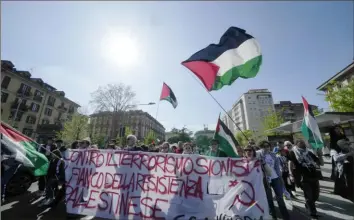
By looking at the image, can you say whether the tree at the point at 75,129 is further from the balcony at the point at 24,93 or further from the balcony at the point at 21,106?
the balcony at the point at 24,93

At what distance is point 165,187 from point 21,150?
3.36m

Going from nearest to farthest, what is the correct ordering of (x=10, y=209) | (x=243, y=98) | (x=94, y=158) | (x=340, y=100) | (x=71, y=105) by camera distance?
(x=94, y=158) < (x=10, y=209) < (x=340, y=100) < (x=71, y=105) < (x=243, y=98)

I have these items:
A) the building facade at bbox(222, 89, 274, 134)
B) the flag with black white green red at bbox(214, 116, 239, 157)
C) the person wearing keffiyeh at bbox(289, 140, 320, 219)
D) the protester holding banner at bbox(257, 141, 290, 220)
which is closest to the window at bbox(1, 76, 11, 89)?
the flag with black white green red at bbox(214, 116, 239, 157)

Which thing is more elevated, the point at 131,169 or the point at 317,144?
the point at 317,144

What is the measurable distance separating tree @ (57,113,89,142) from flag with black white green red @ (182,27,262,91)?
116 ft

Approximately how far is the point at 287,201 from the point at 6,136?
814 cm

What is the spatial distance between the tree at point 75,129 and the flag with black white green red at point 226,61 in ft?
116

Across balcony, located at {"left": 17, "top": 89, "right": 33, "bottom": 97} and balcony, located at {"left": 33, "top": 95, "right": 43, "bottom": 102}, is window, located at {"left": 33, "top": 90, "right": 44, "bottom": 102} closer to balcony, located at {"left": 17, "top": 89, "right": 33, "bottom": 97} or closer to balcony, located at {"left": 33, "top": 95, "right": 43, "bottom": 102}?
balcony, located at {"left": 33, "top": 95, "right": 43, "bottom": 102}

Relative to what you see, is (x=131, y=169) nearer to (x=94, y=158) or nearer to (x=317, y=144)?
(x=94, y=158)

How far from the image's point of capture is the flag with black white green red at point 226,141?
14.5ft

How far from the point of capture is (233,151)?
440 centimetres

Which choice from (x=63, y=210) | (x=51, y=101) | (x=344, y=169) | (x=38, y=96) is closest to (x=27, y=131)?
(x=38, y=96)

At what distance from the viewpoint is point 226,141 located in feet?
14.8

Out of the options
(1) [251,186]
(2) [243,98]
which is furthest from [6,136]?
(2) [243,98]
